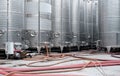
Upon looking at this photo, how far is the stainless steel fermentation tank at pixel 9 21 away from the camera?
35.3ft

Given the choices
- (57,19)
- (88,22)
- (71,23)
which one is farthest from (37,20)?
(88,22)

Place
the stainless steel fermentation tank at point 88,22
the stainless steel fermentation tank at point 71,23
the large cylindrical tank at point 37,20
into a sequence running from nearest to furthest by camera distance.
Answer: the large cylindrical tank at point 37,20
the stainless steel fermentation tank at point 71,23
the stainless steel fermentation tank at point 88,22

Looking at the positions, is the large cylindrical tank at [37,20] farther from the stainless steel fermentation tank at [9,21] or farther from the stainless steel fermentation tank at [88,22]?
the stainless steel fermentation tank at [88,22]

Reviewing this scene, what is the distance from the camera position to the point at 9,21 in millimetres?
10891

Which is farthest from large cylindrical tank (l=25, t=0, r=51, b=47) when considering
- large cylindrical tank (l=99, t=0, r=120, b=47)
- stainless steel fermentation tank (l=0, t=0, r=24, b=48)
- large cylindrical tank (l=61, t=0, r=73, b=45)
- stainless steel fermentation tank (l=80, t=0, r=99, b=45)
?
stainless steel fermentation tank (l=80, t=0, r=99, b=45)

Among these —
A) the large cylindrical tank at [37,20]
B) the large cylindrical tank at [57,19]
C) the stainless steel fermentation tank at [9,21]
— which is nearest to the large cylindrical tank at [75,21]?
the large cylindrical tank at [57,19]

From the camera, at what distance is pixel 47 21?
1305cm

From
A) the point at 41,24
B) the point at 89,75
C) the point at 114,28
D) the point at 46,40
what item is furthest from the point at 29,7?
the point at 89,75

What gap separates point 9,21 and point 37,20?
6.68 ft

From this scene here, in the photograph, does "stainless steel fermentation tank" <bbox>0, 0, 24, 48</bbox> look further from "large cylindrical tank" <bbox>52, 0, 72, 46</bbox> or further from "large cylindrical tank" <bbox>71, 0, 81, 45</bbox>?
"large cylindrical tank" <bbox>71, 0, 81, 45</bbox>

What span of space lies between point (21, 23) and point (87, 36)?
27.1 feet

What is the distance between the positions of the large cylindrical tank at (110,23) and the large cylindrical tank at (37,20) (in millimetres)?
3316

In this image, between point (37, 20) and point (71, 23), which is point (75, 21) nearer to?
point (71, 23)

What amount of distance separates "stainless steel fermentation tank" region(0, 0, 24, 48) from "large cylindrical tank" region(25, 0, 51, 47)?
1.34 m
